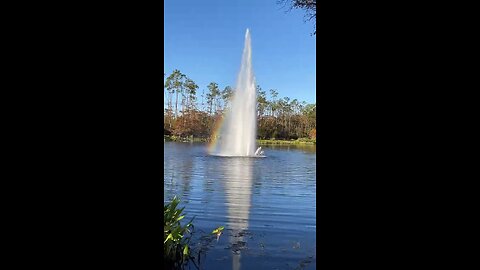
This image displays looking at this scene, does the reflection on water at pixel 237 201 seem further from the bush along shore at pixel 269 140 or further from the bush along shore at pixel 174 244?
the bush along shore at pixel 269 140

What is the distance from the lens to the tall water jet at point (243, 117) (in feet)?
47.2

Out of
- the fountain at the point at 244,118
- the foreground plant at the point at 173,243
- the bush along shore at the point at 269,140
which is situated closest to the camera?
the foreground plant at the point at 173,243

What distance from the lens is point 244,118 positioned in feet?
49.2

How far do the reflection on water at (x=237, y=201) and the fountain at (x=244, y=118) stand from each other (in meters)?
2.97

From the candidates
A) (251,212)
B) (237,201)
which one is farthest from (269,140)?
(251,212)

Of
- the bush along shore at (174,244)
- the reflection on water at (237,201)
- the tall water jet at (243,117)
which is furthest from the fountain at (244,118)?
the bush along shore at (174,244)

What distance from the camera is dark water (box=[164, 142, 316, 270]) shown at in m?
3.31

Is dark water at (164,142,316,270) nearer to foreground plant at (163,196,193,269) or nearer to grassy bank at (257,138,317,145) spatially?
foreground plant at (163,196,193,269)

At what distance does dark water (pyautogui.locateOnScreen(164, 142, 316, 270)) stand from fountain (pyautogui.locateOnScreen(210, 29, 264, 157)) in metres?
3.68

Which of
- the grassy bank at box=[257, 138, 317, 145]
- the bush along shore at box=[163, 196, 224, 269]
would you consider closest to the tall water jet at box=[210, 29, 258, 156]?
the grassy bank at box=[257, 138, 317, 145]
